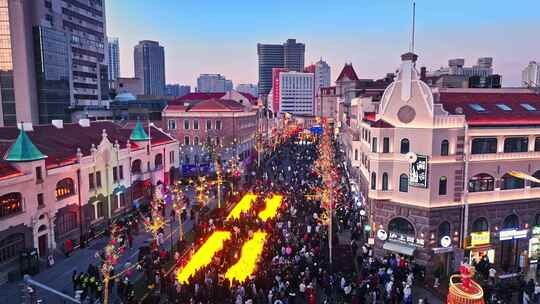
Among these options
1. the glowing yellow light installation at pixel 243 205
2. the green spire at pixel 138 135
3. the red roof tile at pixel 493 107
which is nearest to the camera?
the red roof tile at pixel 493 107

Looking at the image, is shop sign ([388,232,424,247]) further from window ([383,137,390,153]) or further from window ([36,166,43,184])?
window ([36,166,43,184])

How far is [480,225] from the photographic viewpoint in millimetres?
27406

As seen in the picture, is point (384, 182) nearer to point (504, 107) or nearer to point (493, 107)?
point (493, 107)

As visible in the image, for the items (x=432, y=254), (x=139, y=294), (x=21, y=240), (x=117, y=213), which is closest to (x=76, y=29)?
(x=117, y=213)

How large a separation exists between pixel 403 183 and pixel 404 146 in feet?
8.21

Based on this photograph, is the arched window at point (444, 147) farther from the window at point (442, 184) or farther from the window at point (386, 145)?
the window at point (386, 145)

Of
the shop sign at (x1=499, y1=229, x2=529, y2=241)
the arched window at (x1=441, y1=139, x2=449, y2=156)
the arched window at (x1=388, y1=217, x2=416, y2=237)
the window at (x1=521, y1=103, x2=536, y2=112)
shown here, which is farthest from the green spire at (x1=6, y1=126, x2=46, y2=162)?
the window at (x1=521, y1=103, x2=536, y2=112)

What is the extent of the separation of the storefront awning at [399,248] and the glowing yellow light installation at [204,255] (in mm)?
11176

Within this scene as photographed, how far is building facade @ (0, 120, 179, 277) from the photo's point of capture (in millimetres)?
25844

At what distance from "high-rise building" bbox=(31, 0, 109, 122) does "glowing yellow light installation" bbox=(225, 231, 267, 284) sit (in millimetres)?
61124

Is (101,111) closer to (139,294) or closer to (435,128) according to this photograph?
(139,294)

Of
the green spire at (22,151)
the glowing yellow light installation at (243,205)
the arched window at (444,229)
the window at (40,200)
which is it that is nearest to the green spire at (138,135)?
the glowing yellow light installation at (243,205)

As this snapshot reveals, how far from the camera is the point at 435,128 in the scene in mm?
25594

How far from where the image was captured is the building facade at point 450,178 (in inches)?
1025
